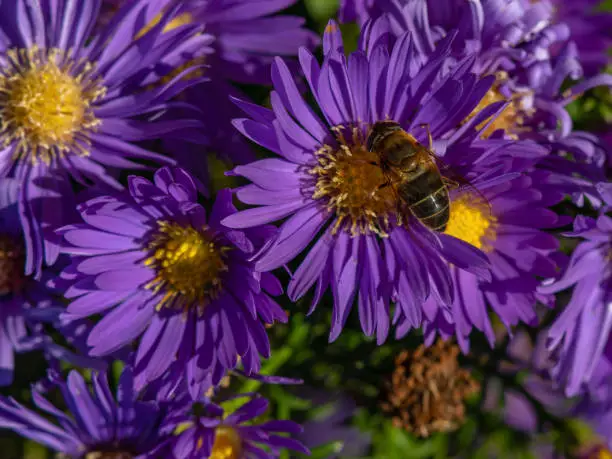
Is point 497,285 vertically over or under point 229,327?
under

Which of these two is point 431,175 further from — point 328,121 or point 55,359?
point 55,359

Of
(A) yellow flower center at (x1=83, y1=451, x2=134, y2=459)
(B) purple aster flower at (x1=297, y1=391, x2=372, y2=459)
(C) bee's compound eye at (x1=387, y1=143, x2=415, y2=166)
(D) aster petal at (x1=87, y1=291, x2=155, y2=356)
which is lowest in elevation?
(B) purple aster flower at (x1=297, y1=391, x2=372, y2=459)

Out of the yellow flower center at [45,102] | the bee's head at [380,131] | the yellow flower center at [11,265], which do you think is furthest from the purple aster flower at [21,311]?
the bee's head at [380,131]

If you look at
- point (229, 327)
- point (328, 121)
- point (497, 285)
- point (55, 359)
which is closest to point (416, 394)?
point (497, 285)

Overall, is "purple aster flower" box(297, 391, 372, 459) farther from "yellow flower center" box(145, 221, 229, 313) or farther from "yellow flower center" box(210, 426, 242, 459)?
"yellow flower center" box(145, 221, 229, 313)

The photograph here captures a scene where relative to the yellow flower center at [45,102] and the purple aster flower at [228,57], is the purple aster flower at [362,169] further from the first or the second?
the yellow flower center at [45,102]

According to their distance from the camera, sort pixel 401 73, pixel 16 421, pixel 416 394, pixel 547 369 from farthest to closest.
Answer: pixel 547 369, pixel 416 394, pixel 16 421, pixel 401 73

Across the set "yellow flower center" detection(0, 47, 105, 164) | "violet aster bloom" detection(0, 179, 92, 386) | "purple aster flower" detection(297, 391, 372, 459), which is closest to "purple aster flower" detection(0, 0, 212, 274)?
"yellow flower center" detection(0, 47, 105, 164)
